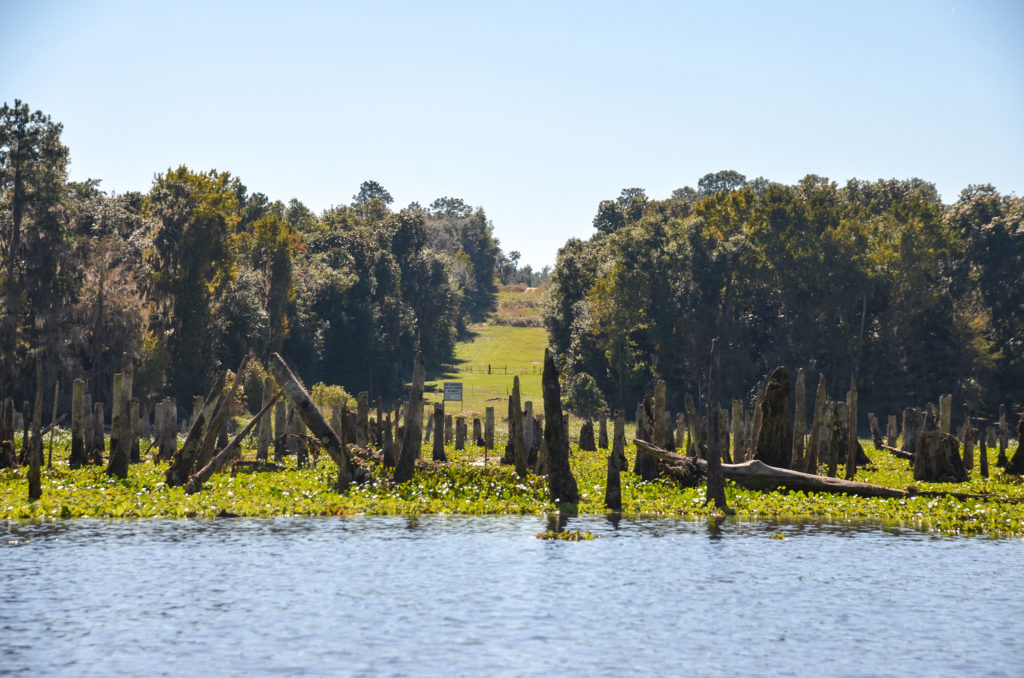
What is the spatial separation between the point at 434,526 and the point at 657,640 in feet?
38.3

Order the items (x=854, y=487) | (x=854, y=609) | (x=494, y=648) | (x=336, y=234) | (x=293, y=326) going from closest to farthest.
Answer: (x=494, y=648) < (x=854, y=609) < (x=854, y=487) < (x=293, y=326) < (x=336, y=234)

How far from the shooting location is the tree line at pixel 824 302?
81812 millimetres

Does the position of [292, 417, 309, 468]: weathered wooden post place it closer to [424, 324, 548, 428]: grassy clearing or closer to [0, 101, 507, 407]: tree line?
[0, 101, 507, 407]: tree line

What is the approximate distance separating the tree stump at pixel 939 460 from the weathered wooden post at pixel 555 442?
438 inches

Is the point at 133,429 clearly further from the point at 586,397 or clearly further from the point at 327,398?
the point at 586,397

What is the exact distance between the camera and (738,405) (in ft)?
133

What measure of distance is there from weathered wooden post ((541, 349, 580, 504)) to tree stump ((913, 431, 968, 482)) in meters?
11.1

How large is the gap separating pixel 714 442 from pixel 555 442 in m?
4.22

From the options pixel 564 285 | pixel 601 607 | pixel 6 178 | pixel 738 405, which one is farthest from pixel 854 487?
pixel 564 285

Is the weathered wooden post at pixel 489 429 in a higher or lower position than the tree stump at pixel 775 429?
lower

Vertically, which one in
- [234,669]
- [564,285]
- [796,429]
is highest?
[564,285]

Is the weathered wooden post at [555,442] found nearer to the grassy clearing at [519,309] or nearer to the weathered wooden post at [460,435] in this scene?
the weathered wooden post at [460,435]

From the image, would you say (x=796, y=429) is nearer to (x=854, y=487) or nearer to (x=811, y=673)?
(x=854, y=487)

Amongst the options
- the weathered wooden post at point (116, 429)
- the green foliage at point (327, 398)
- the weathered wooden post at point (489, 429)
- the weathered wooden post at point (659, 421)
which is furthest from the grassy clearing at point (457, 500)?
the green foliage at point (327, 398)
